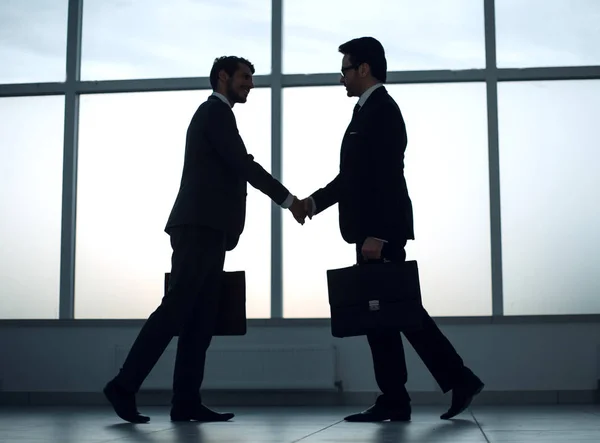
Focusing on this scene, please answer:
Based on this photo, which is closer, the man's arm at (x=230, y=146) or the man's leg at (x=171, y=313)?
the man's leg at (x=171, y=313)

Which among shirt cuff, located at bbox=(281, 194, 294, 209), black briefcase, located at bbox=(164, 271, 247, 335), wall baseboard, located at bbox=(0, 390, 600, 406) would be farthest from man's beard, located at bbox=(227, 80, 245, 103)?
wall baseboard, located at bbox=(0, 390, 600, 406)

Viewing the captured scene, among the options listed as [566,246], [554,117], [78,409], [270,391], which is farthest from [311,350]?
[554,117]

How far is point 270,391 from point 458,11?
7.37ft

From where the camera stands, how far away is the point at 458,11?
4.86 metres

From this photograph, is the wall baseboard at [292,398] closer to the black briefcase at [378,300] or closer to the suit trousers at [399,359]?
the suit trousers at [399,359]

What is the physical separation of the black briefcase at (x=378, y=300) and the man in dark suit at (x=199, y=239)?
0.52 m

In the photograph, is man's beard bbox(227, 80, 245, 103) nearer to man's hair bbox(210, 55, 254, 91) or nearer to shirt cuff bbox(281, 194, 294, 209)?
man's hair bbox(210, 55, 254, 91)

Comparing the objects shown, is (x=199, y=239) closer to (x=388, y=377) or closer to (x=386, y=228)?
(x=386, y=228)

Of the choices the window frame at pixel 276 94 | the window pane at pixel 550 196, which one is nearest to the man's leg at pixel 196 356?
the window frame at pixel 276 94

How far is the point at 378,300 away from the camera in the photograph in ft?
10.0

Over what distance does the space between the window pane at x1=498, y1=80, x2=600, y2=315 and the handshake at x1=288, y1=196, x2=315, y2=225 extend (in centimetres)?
152

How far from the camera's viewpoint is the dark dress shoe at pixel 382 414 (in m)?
3.21

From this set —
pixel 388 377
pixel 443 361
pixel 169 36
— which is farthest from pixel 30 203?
pixel 443 361

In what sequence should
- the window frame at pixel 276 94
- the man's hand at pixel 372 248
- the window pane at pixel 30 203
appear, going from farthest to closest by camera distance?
the window pane at pixel 30 203
the window frame at pixel 276 94
the man's hand at pixel 372 248
